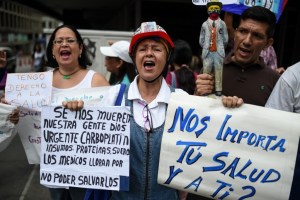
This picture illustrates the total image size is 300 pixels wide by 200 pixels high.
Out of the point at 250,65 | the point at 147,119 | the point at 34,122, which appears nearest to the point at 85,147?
the point at 147,119

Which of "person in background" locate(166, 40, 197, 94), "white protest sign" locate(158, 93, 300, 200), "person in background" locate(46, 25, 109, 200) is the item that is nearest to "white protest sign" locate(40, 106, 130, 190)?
"white protest sign" locate(158, 93, 300, 200)

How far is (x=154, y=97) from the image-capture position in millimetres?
1950

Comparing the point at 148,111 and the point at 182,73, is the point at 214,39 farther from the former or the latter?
the point at 182,73

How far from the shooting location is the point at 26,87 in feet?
7.91

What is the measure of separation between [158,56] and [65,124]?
709mm

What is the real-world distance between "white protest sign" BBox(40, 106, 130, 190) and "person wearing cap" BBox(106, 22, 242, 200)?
0.08m

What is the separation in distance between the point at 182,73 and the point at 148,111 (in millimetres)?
1937

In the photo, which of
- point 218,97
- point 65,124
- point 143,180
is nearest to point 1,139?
point 65,124

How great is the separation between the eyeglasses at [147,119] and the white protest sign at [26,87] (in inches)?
34.5

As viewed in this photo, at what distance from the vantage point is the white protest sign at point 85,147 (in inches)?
74.3

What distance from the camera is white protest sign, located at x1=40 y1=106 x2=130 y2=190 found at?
189 cm

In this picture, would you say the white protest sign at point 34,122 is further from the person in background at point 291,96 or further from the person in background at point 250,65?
the person in background at point 291,96

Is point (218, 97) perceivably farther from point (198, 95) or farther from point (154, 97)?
point (154, 97)

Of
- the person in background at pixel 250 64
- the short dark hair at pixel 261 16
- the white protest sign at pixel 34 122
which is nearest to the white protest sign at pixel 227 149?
the person in background at pixel 250 64
